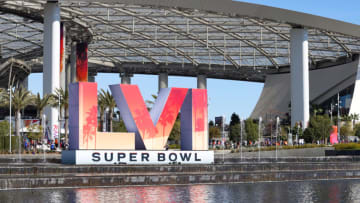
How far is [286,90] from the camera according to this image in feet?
349

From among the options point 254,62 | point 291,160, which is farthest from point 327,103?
point 291,160

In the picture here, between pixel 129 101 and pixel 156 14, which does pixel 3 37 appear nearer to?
pixel 156 14

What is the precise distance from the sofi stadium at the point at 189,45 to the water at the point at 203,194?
32.6 metres

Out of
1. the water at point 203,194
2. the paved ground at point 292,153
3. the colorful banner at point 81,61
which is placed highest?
the colorful banner at point 81,61

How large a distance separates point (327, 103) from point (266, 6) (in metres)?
38.4

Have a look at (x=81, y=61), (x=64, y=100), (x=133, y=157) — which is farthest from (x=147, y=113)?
(x=81, y=61)

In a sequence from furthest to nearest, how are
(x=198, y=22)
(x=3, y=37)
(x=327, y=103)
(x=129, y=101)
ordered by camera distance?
(x=327, y=103), (x=3, y=37), (x=198, y=22), (x=129, y=101)

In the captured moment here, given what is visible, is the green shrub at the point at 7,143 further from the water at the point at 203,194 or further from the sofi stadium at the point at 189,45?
the water at the point at 203,194

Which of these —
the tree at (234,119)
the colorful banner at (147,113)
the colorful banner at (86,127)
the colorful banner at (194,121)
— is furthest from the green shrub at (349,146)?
the tree at (234,119)

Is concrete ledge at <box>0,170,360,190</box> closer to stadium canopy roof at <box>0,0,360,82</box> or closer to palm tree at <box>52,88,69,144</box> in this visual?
palm tree at <box>52,88,69,144</box>

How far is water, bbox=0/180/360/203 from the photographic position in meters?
25.5

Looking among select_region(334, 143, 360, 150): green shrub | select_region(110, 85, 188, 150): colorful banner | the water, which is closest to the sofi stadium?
select_region(334, 143, 360, 150): green shrub

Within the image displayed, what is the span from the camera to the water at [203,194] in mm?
25484

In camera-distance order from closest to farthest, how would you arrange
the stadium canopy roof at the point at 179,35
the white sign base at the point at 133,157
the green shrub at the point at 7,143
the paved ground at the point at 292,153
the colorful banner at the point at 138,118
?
the white sign base at the point at 133,157 < the colorful banner at the point at 138,118 < the green shrub at the point at 7,143 < the paved ground at the point at 292,153 < the stadium canopy roof at the point at 179,35
